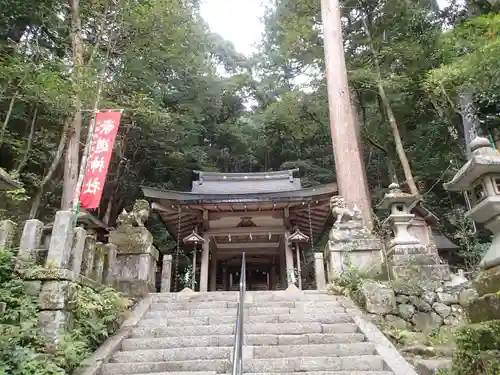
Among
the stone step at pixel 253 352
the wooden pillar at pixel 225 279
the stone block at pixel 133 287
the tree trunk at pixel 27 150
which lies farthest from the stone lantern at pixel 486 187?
the wooden pillar at pixel 225 279

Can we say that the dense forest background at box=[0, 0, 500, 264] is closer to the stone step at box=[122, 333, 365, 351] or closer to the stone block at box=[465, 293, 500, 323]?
the stone step at box=[122, 333, 365, 351]

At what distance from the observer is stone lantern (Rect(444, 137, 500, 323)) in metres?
2.99

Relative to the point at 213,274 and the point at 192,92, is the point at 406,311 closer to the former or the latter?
the point at 213,274

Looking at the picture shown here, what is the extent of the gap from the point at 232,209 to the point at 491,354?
29.1 feet

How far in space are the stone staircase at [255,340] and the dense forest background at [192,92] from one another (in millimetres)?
3994

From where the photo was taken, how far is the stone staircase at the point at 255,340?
3.91m

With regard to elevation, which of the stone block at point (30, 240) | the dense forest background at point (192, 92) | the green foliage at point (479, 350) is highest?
the dense forest background at point (192, 92)

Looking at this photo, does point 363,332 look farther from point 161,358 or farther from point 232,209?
point 232,209

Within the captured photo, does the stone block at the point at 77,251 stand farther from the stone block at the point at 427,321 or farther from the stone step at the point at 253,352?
the stone block at the point at 427,321

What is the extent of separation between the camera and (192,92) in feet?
60.4

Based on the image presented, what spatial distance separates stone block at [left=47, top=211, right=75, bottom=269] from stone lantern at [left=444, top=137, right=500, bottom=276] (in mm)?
4686

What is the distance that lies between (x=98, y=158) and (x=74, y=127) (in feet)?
9.37

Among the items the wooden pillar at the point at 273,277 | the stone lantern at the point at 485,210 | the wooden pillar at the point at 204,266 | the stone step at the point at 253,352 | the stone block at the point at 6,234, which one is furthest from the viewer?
the wooden pillar at the point at 273,277

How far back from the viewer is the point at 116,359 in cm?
415
